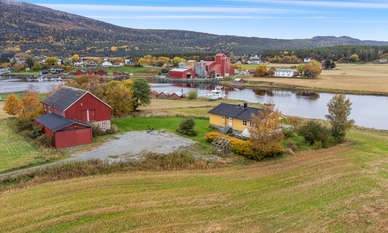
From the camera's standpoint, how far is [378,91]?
59.3 m

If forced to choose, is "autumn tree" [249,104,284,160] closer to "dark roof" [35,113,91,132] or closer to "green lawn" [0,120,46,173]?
"dark roof" [35,113,91,132]

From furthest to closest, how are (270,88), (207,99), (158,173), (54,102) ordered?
(270,88) → (207,99) → (54,102) → (158,173)

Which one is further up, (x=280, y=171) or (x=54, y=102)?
(x=54, y=102)

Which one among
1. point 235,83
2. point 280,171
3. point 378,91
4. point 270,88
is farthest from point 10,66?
point 280,171

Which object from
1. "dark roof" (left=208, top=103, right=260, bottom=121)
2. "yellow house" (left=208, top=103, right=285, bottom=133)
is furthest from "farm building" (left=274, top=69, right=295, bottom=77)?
"dark roof" (left=208, top=103, right=260, bottom=121)

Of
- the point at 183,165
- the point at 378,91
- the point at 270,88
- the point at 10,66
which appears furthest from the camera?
the point at 10,66

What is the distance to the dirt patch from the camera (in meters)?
20.4

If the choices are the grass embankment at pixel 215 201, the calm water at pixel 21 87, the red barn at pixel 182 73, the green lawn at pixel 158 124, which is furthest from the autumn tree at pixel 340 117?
the red barn at pixel 182 73

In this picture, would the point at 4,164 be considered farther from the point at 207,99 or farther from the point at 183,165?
the point at 207,99

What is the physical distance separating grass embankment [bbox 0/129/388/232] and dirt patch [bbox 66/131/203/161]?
3.94 m

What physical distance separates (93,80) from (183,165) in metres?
23.1

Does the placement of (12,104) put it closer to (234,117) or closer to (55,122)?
(55,122)

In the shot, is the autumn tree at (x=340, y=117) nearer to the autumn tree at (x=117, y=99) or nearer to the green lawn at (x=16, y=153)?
the autumn tree at (x=117, y=99)

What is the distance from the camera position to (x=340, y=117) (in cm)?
2375
